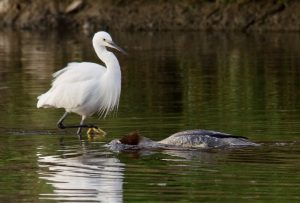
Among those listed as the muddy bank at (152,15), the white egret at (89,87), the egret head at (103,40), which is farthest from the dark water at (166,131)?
the muddy bank at (152,15)

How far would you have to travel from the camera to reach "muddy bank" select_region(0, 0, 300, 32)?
42281 millimetres

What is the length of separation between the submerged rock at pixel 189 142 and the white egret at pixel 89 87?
67.7 inches

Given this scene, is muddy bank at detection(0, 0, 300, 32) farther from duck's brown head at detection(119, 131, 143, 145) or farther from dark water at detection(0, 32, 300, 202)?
duck's brown head at detection(119, 131, 143, 145)

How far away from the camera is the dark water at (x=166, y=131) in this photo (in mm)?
11453

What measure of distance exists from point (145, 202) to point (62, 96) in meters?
6.04

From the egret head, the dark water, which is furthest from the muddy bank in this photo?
the egret head

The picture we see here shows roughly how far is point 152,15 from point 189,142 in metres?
29.6

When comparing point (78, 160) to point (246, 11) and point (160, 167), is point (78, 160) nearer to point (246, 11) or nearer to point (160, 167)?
point (160, 167)

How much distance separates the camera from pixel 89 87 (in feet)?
53.4

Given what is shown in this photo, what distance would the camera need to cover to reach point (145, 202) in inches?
423

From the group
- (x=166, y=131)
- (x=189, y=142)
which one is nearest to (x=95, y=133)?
(x=166, y=131)

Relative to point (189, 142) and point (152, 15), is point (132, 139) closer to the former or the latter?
point (189, 142)

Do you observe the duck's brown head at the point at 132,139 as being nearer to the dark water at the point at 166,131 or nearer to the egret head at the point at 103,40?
the dark water at the point at 166,131

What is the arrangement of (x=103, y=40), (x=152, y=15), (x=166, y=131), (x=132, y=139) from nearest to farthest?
(x=132, y=139)
(x=166, y=131)
(x=103, y=40)
(x=152, y=15)
